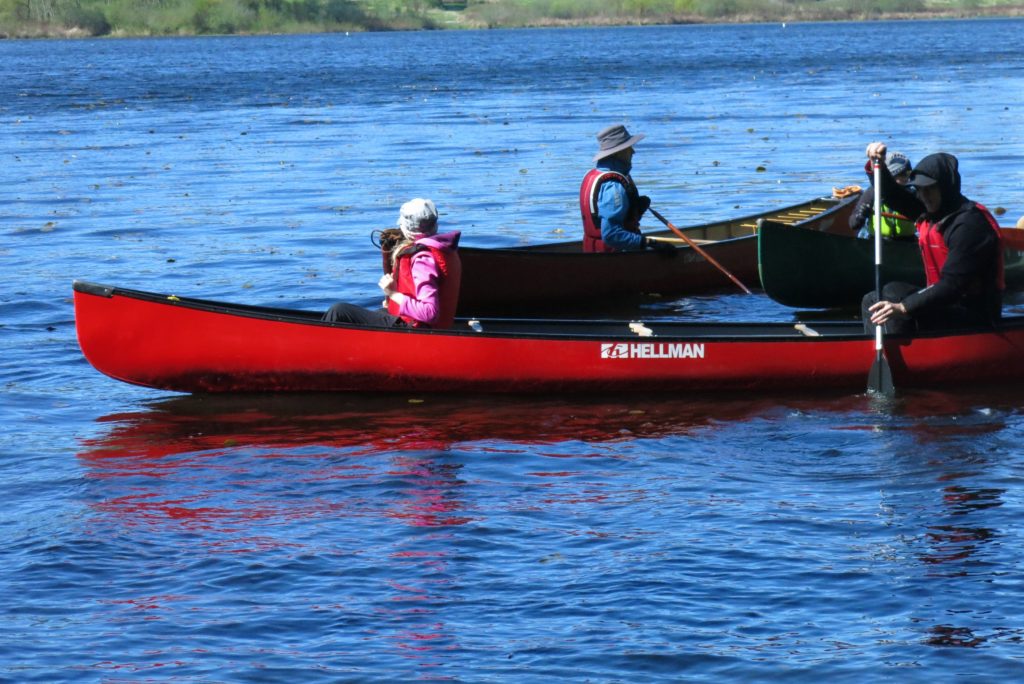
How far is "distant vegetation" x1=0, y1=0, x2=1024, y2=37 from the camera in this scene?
129 m

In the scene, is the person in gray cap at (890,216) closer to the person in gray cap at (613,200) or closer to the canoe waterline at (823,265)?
the canoe waterline at (823,265)

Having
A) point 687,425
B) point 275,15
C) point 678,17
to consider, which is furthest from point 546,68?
point 678,17

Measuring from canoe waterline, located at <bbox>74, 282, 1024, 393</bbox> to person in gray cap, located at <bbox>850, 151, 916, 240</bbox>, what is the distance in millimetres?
2147

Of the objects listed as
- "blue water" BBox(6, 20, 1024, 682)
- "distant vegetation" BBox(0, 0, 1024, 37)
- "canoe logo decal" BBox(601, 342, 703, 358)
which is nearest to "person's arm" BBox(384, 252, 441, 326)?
"blue water" BBox(6, 20, 1024, 682)

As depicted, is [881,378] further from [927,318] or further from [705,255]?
[705,255]

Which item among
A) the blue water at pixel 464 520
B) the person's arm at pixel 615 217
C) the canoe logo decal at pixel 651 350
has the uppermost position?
the person's arm at pixel 615 217

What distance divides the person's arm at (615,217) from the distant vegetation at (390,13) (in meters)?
121

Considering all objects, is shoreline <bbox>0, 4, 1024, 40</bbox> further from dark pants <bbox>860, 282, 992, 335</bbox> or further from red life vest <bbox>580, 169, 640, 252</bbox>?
dark pants <bbox>860, 282, 992, 335</bbox>

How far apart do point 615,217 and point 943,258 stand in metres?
3.82

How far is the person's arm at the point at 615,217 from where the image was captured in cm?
1286

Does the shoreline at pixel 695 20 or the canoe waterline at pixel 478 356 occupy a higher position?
the shoreline at pixel 695 20

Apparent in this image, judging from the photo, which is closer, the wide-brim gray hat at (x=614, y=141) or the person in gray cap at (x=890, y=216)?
the person in gray cap at (x=890, y=216)

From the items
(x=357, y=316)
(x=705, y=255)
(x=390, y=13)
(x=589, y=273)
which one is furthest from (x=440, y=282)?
(x=390, y=13)

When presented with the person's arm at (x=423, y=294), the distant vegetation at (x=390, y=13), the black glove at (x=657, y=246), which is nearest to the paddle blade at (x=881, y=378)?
the person's arm at (x=423, y=294)
